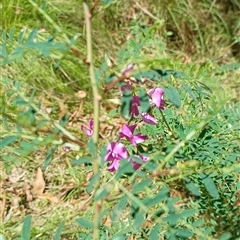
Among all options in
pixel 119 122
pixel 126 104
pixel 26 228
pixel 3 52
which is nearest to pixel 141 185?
pixel 126 104

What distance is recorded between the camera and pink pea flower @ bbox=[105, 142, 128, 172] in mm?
1486

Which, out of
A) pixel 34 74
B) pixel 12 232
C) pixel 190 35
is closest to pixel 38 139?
pixel 12 232

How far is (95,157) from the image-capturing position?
1148 millimetres

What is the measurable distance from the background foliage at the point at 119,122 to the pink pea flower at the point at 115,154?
0.20 ft

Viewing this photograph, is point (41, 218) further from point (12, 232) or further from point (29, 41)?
point (29, 41)

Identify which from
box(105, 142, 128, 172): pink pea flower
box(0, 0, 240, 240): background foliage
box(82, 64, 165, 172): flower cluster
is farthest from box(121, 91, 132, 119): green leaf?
box(105, 142, 128, 172): pink pea flower

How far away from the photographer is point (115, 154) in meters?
1.49

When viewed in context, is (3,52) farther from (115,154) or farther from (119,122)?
(119,122)

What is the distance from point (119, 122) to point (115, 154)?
156 cm

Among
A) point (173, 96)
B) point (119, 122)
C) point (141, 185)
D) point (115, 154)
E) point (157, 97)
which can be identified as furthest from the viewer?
point (119, 122)

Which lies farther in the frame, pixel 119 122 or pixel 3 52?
pixel 119 122

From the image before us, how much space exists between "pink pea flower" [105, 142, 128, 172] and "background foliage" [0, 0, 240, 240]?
0.20ft

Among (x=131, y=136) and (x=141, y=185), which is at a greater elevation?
(x=141, y=185)

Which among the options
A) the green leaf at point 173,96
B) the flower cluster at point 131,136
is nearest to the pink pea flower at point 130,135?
the flower cluster at point 131,136
